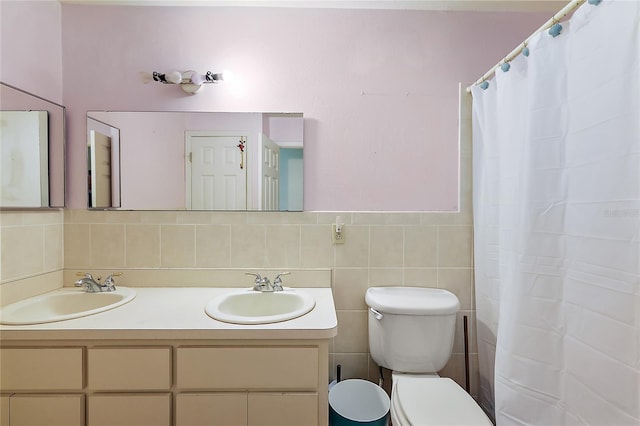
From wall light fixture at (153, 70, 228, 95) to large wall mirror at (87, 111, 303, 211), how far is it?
0.14m

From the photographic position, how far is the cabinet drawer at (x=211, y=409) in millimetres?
1130

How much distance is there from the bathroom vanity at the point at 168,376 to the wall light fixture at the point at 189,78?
1.16 m

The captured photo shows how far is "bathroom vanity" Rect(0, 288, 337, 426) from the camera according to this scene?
3.67ft

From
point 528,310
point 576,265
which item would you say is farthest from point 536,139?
point 528,310

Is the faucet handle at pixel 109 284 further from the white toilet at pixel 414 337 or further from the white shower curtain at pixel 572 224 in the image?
the white shower curtain at pixel 572 224

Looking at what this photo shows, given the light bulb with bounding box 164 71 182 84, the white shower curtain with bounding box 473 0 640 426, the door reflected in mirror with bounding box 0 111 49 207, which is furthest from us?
the light bulb with bounding box 164 71 182 84

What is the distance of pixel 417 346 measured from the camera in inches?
57.1

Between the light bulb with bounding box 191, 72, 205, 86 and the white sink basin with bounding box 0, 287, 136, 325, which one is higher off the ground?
the light bulb with bounding box 191, 72, 205, 86

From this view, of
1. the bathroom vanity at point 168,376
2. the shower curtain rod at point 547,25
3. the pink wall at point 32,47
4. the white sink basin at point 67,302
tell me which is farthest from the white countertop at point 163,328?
the shower curtain rod at point 547,25

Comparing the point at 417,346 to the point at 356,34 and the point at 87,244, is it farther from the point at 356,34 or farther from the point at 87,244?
the point at 87,244

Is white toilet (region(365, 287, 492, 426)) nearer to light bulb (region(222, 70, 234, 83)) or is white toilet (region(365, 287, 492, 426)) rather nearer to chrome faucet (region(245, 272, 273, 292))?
chrome faucet (region(245, 272, 273, 292))

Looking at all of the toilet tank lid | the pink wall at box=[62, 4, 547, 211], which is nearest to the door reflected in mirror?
the pink wall at box=[62, 4, 547, 211]

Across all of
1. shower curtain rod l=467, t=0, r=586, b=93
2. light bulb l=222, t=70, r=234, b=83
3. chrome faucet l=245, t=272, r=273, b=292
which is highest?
light bulb l=222, t=70, r=234, b=83

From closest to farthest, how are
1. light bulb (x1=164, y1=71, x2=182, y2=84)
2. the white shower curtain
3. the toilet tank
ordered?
the white shower curtain < the toilet tank < light bulb (x1=164, y1=71, x2=182, y2=84)
